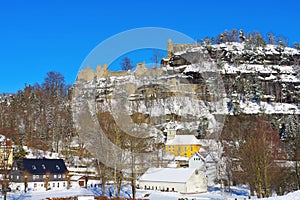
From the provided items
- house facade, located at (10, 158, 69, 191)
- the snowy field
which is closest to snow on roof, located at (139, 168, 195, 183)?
the snowy field

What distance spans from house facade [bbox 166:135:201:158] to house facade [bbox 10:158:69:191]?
59.4 ft

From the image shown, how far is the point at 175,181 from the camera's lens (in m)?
32.4

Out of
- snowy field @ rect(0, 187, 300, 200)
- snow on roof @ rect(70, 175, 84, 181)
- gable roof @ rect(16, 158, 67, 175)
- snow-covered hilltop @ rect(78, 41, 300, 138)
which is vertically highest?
snow-covered hilltop @ rect(78, 41, 300, 138)

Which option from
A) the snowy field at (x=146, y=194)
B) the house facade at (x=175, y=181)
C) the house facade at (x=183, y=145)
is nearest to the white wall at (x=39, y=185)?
the snowy field at (x=146, y=194)

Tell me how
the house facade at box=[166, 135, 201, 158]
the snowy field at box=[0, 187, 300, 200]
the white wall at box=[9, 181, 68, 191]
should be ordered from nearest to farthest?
the snowy field at box=[0, 187, 300, 200] → the white wall at box=[9, 181, 68, 191] → the house facade at box=[166, 135, 201, 158]

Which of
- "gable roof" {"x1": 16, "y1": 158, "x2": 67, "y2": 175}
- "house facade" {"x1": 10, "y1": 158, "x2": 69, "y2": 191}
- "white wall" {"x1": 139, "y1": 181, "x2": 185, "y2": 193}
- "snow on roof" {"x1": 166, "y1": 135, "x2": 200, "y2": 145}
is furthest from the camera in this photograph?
"snow on roof" {"x1": 166, "y1": 135, "x2": 200, "y2": 145}

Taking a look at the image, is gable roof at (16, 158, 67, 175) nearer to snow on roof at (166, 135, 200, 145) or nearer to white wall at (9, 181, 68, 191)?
white wall at (9, 181, 68, 191)

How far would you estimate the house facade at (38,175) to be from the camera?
33.7m

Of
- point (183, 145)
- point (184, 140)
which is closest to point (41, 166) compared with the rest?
point (183, 145)

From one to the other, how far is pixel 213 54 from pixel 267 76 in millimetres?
11466

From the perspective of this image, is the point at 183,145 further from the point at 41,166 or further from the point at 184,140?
the point at 41,166

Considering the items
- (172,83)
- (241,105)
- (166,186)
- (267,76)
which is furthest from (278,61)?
(166,186)

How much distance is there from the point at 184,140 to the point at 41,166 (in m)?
22.7

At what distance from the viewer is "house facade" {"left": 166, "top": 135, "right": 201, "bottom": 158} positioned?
2015 inches
